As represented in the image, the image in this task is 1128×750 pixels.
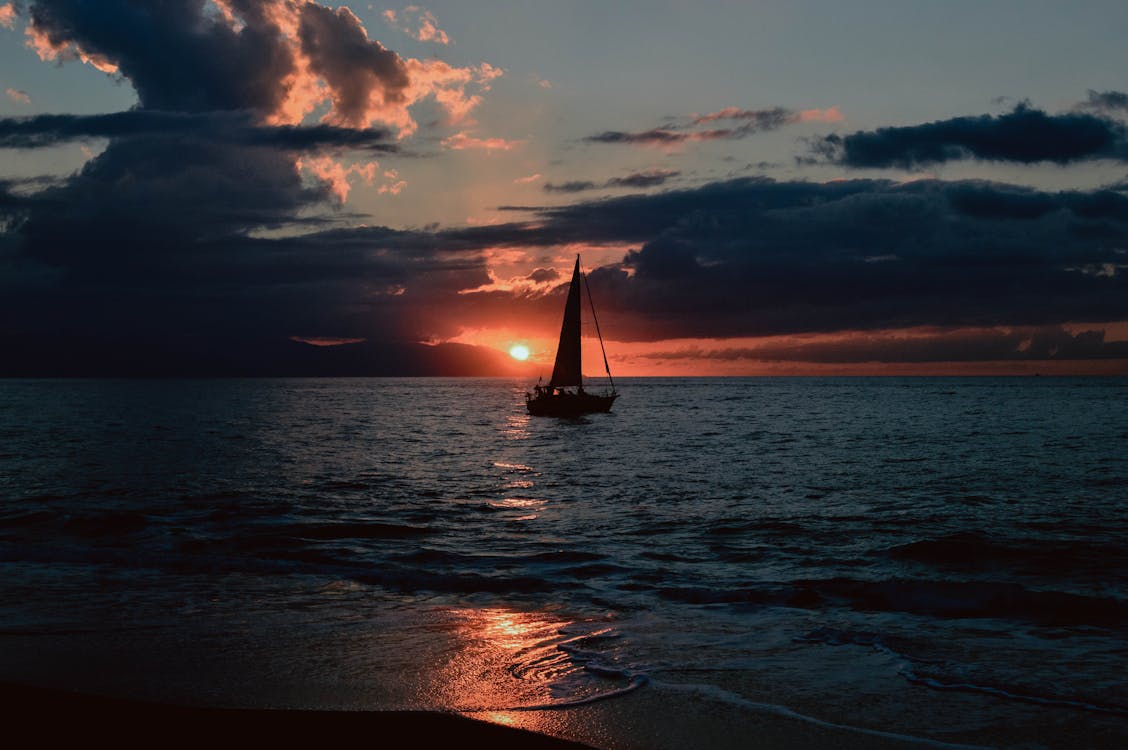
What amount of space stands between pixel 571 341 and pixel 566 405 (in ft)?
33.2

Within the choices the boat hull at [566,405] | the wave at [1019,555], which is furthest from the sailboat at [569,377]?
the wave at [1019,555]

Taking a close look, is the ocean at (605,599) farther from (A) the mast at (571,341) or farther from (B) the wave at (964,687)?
(A) the mast at (571,341)

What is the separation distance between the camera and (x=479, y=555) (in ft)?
65.5

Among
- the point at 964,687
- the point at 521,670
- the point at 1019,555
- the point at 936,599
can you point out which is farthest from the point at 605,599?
the point at 1019,555

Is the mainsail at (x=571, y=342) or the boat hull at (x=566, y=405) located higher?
the mainsail at (x=571, y=342)

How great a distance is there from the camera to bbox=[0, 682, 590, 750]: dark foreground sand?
7.25 metres

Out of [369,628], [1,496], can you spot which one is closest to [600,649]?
[369,628]

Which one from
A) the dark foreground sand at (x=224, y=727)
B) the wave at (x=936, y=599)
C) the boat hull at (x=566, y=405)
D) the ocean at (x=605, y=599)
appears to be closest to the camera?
the dark foreground sand at (x=224, y=727)

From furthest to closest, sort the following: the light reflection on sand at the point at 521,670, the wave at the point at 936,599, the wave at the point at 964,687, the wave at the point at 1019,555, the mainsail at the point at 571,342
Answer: the mainsail at the point at 571,342 → the wave at the point at 1019,555 → the wave at the point at 936,599 → the wave at the point at 964,687 → the light reflection on sand at the point at 521,670

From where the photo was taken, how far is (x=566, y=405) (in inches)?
3821

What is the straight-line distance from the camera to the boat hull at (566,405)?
96562 mm

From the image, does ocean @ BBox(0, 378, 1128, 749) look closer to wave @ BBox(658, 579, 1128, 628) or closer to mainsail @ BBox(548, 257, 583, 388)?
wave @ BBox(658, 579, 1128, 628)

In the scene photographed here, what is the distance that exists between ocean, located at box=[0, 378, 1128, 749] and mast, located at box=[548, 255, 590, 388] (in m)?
51.5

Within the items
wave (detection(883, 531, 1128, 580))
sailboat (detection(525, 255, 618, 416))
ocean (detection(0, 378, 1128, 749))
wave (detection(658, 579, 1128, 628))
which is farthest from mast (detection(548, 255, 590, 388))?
wave (detection(658, 579, 1128, 628))
